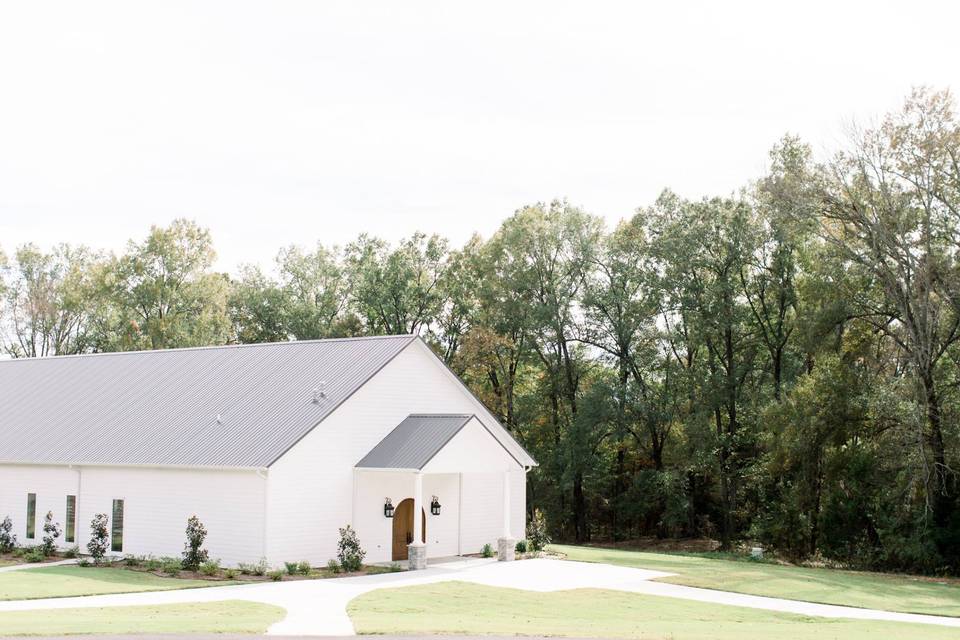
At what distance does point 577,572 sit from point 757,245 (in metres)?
22.6

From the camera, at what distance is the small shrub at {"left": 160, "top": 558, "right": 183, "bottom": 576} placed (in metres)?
27.5

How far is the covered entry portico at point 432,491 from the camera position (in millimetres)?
30514

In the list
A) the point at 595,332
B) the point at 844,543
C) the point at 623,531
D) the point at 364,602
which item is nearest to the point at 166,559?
the point at 364,602

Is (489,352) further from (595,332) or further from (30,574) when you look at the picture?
(30,574)

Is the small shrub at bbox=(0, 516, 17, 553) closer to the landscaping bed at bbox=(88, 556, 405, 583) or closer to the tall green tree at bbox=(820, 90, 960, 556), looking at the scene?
the landscaping bed at bbox=(88, 556, 405, 583)

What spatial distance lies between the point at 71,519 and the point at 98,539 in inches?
108

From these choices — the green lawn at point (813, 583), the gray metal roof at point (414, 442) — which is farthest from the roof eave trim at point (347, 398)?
the green lawn at point (813, 583)

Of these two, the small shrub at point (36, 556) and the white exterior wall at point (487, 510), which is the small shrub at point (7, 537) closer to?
the small shrub at point (36, 556)

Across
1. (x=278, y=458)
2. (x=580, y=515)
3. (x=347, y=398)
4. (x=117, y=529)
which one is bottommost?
(x=580, y=515)

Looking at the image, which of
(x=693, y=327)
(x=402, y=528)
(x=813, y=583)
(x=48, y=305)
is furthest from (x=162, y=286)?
(x=813, y=583)

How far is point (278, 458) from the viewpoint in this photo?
93.5 ft

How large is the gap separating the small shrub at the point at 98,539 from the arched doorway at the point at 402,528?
28.1ft

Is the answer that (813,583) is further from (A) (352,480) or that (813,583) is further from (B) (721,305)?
(B) (721,305)

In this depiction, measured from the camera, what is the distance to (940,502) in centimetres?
3594
